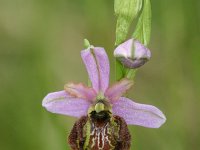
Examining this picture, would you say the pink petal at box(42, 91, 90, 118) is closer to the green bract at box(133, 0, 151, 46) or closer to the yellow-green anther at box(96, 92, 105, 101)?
the yellow-green anther at box(96, 92, 105, 101)

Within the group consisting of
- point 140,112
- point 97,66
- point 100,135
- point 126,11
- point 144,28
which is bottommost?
point 100,135

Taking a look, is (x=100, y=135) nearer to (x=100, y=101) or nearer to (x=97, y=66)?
(x=100, y=101)

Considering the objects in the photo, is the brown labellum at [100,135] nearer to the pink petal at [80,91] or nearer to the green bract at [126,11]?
the pink petal at [80,91]

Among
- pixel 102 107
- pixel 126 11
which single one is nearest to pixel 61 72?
pixel 126 11

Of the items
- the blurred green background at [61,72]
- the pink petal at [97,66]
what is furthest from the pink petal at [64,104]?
the blurred green background at [61,72]

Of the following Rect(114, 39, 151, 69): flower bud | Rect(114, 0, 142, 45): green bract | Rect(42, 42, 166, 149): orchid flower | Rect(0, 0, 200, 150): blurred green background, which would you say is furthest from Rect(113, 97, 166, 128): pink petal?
Rect(0, 0, 200, 150): blurred green background

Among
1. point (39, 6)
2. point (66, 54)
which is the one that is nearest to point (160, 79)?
point (66, 54)
